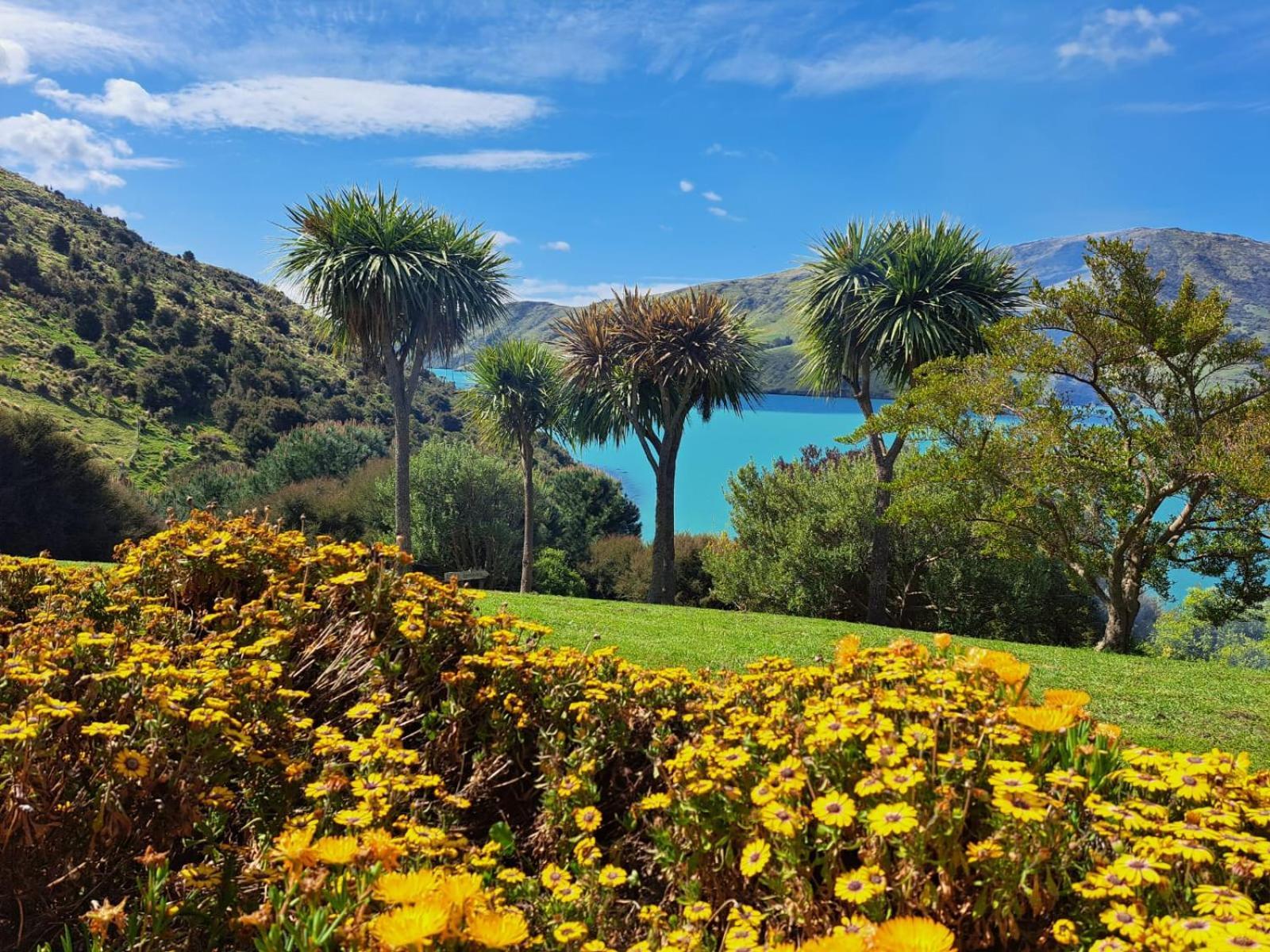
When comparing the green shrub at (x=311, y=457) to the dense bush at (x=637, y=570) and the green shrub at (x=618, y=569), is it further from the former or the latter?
the dense bush at (x=637, y=570)

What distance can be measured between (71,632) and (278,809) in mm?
1155

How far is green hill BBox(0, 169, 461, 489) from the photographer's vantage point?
106 ft

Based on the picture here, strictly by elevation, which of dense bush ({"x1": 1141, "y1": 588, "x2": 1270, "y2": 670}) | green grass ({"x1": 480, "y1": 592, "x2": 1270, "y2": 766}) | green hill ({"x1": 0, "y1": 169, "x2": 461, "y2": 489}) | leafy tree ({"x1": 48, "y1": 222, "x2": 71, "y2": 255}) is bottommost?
dense bush ({"x1": 1141, "y1": 588, "x2": 1270, "y2": 670})

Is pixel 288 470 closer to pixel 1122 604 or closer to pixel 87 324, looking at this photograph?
pixel 87 324

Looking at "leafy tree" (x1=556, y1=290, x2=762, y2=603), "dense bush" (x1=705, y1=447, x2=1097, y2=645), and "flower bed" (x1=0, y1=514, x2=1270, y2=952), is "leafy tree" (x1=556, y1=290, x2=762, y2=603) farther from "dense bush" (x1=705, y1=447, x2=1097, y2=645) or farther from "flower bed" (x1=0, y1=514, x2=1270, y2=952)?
"flower bed" (x1=0, y1=514, x2=1270, y2=952)

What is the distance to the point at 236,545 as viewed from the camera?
12.8 feet

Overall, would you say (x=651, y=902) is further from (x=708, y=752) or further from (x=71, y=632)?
(x=71, y=632)

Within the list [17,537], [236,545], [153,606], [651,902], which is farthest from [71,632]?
[17,537]

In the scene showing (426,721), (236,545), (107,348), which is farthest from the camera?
(107,348)

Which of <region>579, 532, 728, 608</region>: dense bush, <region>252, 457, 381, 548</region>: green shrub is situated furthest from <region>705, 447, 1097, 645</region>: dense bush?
<region>252, 457, 381, 548</region>: green shrub

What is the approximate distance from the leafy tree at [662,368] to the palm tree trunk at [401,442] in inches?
141

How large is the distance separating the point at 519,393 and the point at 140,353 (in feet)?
93.9

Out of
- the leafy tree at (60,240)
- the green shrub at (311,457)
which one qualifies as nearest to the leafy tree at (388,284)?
the green shrub at (311,457)

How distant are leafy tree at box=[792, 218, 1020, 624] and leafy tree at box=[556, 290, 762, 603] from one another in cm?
192
